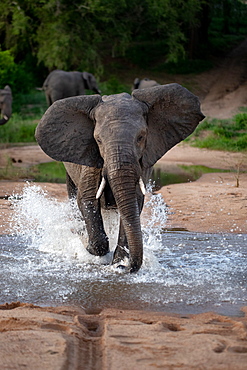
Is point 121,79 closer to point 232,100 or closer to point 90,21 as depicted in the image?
point 90,21

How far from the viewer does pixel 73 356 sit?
349 centimetres

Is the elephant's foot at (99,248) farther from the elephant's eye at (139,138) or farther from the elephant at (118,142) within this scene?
the elephant's eye at (139,138)

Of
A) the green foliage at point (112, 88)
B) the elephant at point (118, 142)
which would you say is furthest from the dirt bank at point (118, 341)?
the green foliage at point (112, 88)

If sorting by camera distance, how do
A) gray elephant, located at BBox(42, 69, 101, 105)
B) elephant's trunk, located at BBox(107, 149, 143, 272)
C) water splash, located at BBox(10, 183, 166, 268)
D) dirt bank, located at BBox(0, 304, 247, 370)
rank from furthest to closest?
gray elephant, located at BBox(42, 69, 101, 105) < water splash, located at BBox(10, 183, 166, 268) < elephant's trunk, located at BBox(107, 149, 143, 272) < dirt bank, located at BBox(0, 304, 247, 370)

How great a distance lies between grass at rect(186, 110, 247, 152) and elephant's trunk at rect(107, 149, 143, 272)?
Answer: 11.8 m

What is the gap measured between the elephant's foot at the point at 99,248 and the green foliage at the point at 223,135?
434 inches

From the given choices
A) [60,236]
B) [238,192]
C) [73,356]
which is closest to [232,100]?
[238,192]

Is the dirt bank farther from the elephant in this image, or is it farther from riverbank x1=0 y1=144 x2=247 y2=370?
the elephant

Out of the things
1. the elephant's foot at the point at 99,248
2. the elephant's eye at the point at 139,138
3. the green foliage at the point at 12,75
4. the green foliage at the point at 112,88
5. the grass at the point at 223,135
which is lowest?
the green foliage at the point at 112,88

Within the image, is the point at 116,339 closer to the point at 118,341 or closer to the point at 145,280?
the point at 118,341

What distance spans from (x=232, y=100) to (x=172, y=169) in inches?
460

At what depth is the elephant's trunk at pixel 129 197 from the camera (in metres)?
5.12

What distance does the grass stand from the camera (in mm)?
17133

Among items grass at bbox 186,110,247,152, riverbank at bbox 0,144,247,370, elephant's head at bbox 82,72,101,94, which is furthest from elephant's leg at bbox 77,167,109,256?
elephant's head at bbox 82,72,101,94
